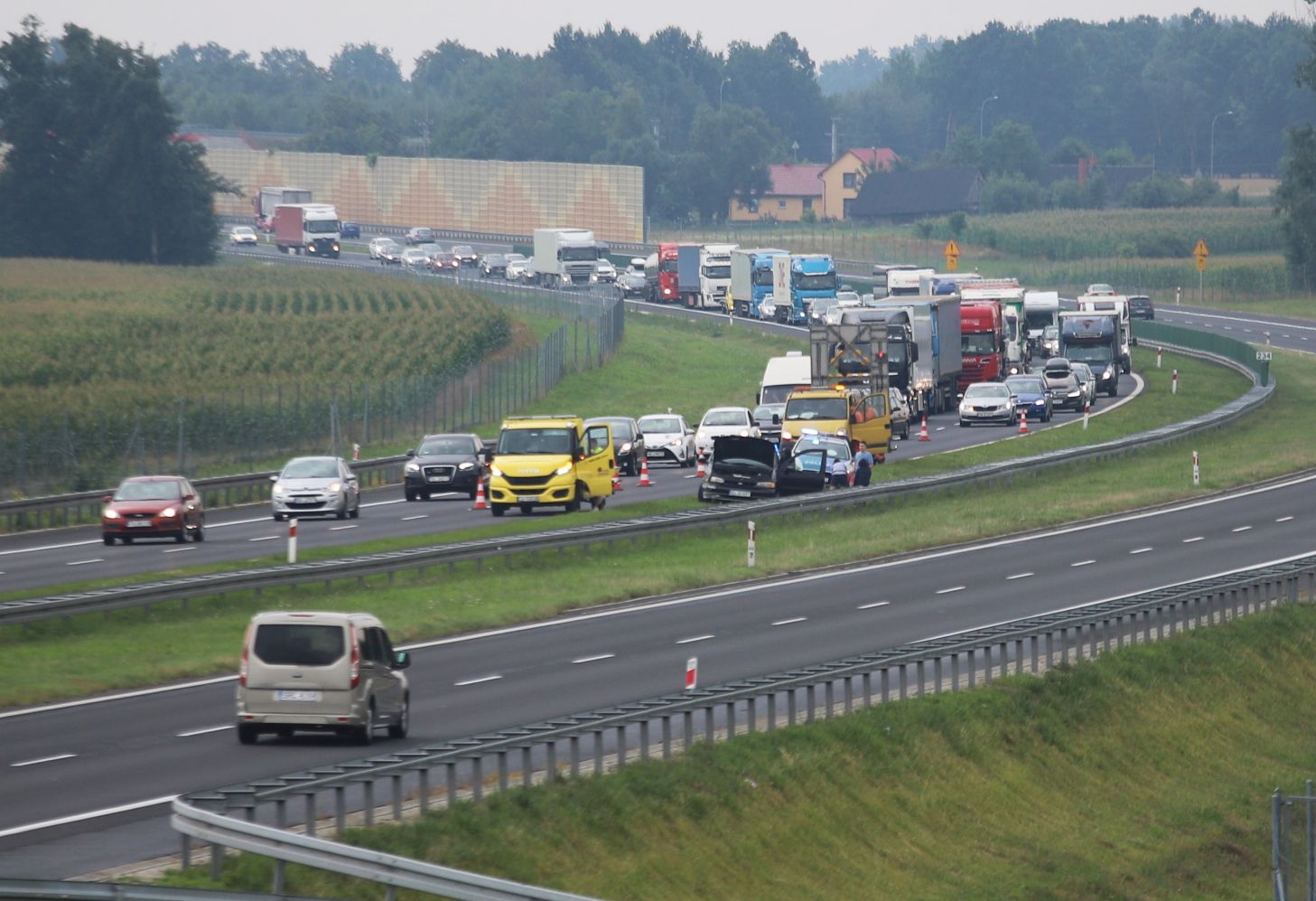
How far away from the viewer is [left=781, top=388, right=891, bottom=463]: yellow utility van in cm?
5131

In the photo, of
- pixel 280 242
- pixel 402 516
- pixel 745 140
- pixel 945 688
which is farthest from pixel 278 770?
pixel 745 140

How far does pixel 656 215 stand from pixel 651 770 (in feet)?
597

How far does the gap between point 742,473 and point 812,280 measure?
57.1 meters

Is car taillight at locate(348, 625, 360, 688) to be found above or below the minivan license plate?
above

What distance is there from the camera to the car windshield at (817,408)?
5191 cm

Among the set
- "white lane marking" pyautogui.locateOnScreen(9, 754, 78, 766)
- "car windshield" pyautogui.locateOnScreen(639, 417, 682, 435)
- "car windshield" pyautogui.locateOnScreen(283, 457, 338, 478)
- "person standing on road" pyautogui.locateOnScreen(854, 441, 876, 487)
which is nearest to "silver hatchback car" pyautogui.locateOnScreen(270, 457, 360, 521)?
"car windshield" pyautogui.locateOnScreen(283, 457, 338, 478)

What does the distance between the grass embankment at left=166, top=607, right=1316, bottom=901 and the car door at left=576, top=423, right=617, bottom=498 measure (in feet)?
56.5

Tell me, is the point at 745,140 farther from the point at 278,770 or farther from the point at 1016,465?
the point at 278,770

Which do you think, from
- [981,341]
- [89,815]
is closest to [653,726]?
[89,815]

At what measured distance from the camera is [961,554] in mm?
39469

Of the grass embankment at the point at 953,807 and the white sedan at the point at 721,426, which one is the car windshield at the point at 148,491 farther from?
the grass embankment at the point at 953,807

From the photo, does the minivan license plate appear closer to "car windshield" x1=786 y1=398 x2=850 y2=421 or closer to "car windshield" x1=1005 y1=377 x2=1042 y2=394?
"car windshield" x1=786 y1=398 x2=850 y2=421

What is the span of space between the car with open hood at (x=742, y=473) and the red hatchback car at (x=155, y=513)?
34.7 ft

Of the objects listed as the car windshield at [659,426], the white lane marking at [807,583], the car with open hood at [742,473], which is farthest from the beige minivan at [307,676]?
the car windshield at [659,426]
